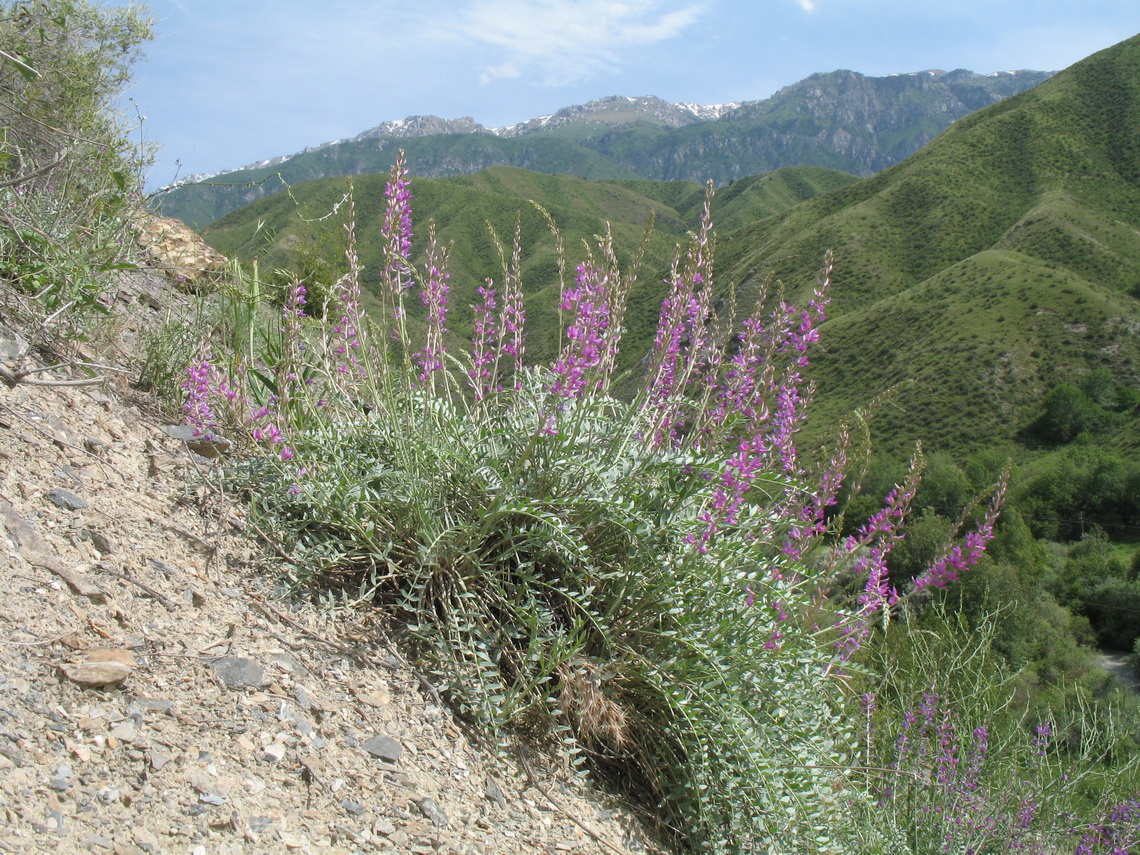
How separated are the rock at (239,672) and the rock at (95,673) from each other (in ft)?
0.83

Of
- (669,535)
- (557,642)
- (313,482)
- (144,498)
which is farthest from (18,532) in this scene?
(669,535)

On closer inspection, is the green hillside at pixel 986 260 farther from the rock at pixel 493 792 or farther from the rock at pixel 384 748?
the rock at pixel 384 748

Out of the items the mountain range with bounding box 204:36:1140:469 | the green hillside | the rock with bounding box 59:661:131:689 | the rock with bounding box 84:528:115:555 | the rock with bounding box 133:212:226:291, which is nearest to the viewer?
the rock with bounding box 59:661:131:689

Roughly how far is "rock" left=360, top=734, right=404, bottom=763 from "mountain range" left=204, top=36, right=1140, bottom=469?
31.5 metres

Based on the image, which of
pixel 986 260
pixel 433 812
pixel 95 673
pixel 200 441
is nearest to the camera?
pixel 95 673

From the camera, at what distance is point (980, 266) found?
6444cm

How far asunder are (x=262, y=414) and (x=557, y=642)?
1743 mm

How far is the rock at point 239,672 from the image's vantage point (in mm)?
2074

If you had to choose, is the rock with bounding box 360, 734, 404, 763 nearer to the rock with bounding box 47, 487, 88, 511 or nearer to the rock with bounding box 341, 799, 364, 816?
the rock with bounding box 341, 799, 364, 816

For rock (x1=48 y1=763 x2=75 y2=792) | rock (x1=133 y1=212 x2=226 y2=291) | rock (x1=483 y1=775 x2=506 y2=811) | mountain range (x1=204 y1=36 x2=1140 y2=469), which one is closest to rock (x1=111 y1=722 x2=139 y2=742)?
rock (x1=48 y1=763 x2=75 y2=792)

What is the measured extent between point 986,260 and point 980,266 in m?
1.15

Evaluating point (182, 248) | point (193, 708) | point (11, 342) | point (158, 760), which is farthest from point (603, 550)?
point (182, 248)

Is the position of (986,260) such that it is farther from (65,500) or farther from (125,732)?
(125,732)

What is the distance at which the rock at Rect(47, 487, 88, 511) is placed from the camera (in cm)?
245
